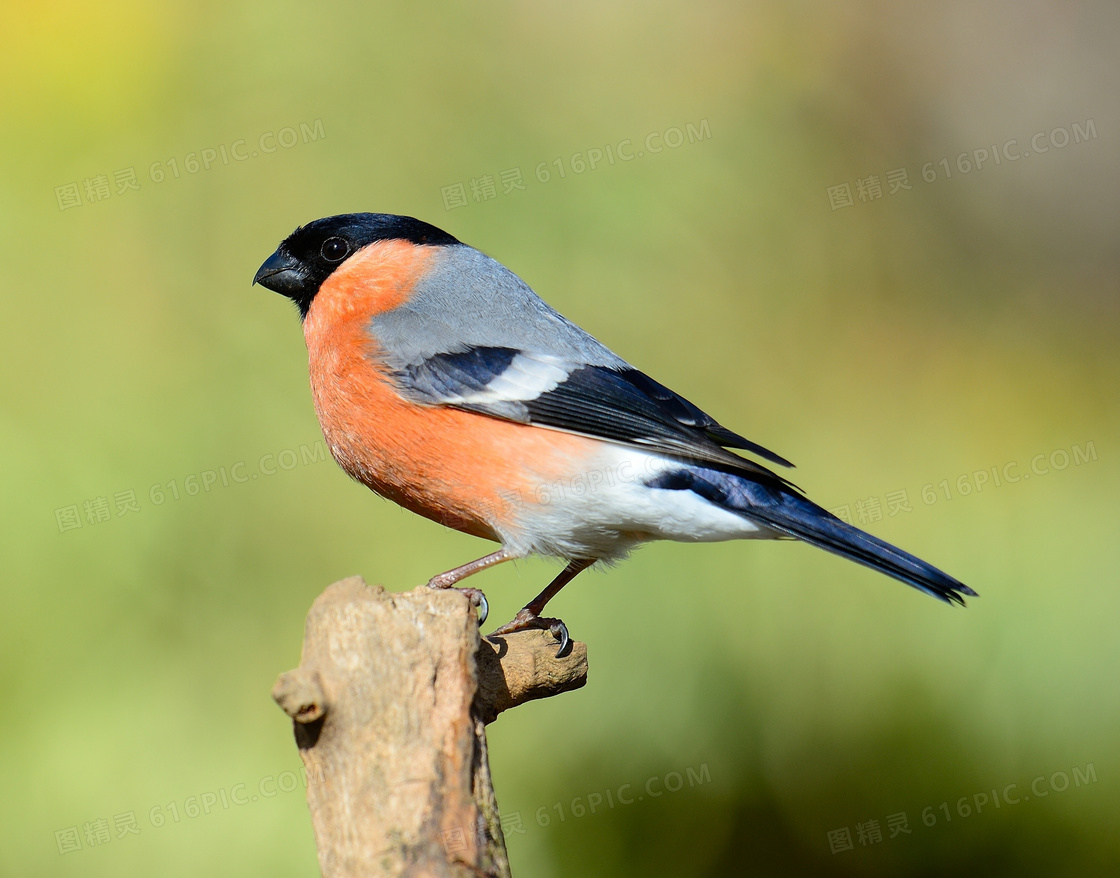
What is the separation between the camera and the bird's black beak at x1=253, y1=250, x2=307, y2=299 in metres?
3.19

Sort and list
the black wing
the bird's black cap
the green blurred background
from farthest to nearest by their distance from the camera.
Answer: the green blurred background < the bird's black cap < the black wing

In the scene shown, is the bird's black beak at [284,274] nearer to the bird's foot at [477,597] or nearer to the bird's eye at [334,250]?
the bird's eye at [334,250]

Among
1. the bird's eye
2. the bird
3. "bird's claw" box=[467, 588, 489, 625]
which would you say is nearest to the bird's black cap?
the bird's eye

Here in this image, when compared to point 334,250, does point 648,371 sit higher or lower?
lower

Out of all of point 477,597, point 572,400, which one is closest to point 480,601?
point 477,597

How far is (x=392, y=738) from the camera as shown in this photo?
1.82 metres

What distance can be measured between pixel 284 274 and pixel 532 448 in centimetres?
111

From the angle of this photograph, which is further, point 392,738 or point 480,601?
point 480,601

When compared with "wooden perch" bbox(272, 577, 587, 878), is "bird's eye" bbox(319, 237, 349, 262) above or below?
above

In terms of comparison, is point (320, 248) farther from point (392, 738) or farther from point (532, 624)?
point (392, 738)

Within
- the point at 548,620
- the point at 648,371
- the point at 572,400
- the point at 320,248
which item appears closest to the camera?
the point at 572,400

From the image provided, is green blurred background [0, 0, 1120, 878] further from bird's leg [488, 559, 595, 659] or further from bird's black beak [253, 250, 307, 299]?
bird's black beak [253, 250, 307, 299]

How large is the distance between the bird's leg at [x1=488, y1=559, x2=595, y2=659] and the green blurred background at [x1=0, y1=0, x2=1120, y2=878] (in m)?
0.95

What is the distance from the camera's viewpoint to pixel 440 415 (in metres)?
2.74
